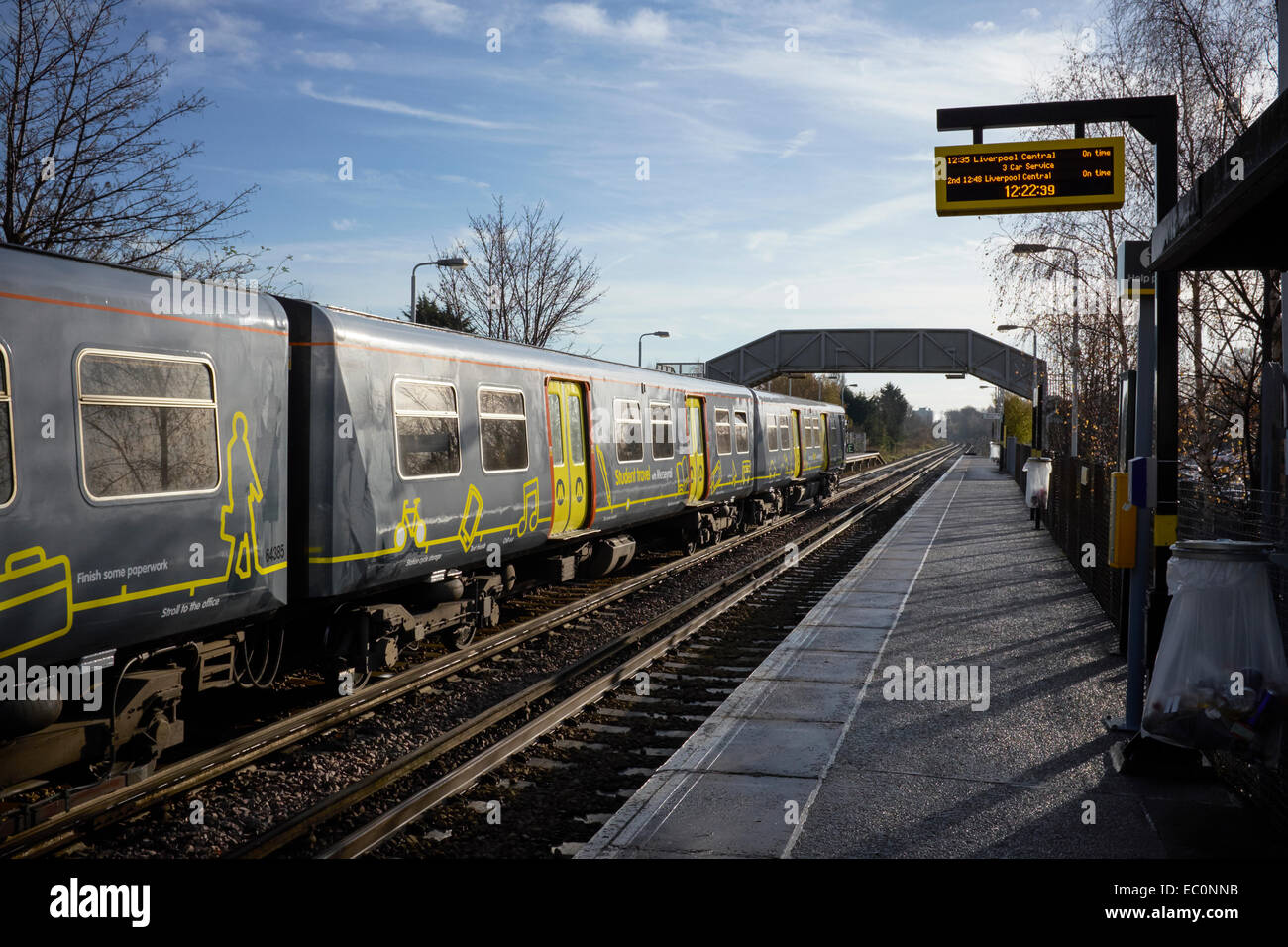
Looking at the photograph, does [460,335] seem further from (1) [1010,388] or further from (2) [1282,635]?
(1) [1010,388]

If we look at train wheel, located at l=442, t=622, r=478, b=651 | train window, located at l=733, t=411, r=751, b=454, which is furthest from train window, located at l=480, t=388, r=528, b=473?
train window, located at l=733, t=411, r=751, b=454

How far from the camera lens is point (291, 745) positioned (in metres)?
7.10

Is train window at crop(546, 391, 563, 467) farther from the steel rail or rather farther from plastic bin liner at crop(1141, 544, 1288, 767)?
plastic bin liner at crop(1141, 544, 1288, 767)

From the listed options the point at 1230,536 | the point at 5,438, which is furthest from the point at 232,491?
the point at 1230,536

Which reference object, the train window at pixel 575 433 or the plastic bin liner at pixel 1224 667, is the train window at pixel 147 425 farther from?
the train window at pixel 575 433

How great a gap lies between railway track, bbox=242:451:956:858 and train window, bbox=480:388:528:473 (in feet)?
7.00

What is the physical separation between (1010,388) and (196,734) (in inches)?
1872

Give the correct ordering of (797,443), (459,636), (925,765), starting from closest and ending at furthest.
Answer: (925,765)
(459,636)
(797,443)

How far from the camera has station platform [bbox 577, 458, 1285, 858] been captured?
5250mm

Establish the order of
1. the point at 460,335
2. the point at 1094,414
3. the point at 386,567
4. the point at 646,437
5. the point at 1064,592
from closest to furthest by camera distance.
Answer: the point at 386,567 → the point at 460,335 → the point at 1064,592 → the point at 646,437 → the point at 1094,414

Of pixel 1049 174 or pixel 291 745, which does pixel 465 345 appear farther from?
pixel 1049 174

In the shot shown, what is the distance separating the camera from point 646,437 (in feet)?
50.8

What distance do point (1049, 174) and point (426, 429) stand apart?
6095mm
